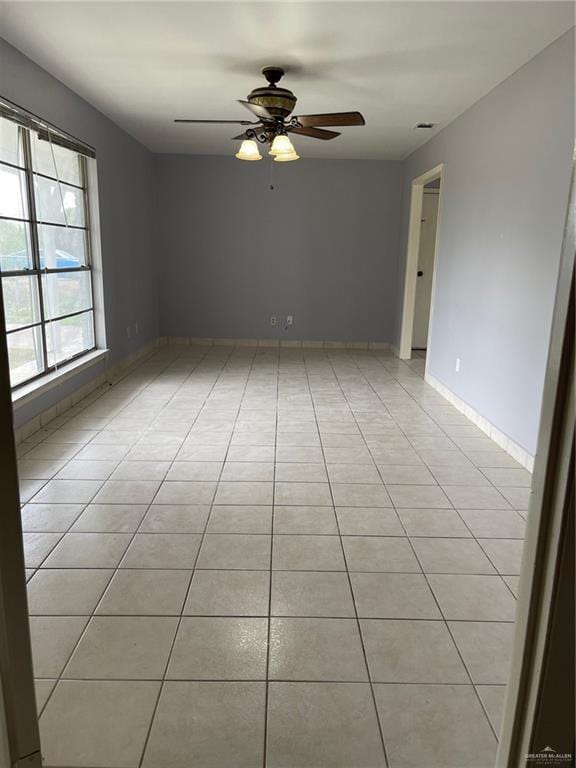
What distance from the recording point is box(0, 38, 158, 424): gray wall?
3475 millimetres

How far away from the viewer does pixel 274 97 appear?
341 centimetres

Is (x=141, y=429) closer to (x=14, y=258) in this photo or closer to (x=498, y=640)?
(x=14, y=258)

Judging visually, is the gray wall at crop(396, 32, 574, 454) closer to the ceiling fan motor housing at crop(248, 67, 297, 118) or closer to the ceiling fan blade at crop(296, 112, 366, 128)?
the ceiling fan blade at crop(296, 112, 366, 128)

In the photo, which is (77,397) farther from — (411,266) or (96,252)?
(411,266)

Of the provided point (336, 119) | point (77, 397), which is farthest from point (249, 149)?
point (77, 397)

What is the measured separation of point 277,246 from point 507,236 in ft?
12.7

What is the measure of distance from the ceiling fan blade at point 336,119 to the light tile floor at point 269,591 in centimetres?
213

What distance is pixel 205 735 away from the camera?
4.66 ft

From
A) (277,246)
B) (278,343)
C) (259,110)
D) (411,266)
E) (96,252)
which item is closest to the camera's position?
(259,110)

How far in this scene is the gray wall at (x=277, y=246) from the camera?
686 centimetres

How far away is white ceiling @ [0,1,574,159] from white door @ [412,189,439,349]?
2.10 meters

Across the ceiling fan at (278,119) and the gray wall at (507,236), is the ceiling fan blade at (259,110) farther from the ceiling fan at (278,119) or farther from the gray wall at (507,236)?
the gray wall at (507,236)

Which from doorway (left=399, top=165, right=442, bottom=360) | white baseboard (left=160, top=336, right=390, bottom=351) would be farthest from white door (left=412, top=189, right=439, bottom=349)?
white baseboard (left=160, top=336, right=390, bottom=351)

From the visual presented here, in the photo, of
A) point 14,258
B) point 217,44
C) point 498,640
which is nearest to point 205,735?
point 498,640
